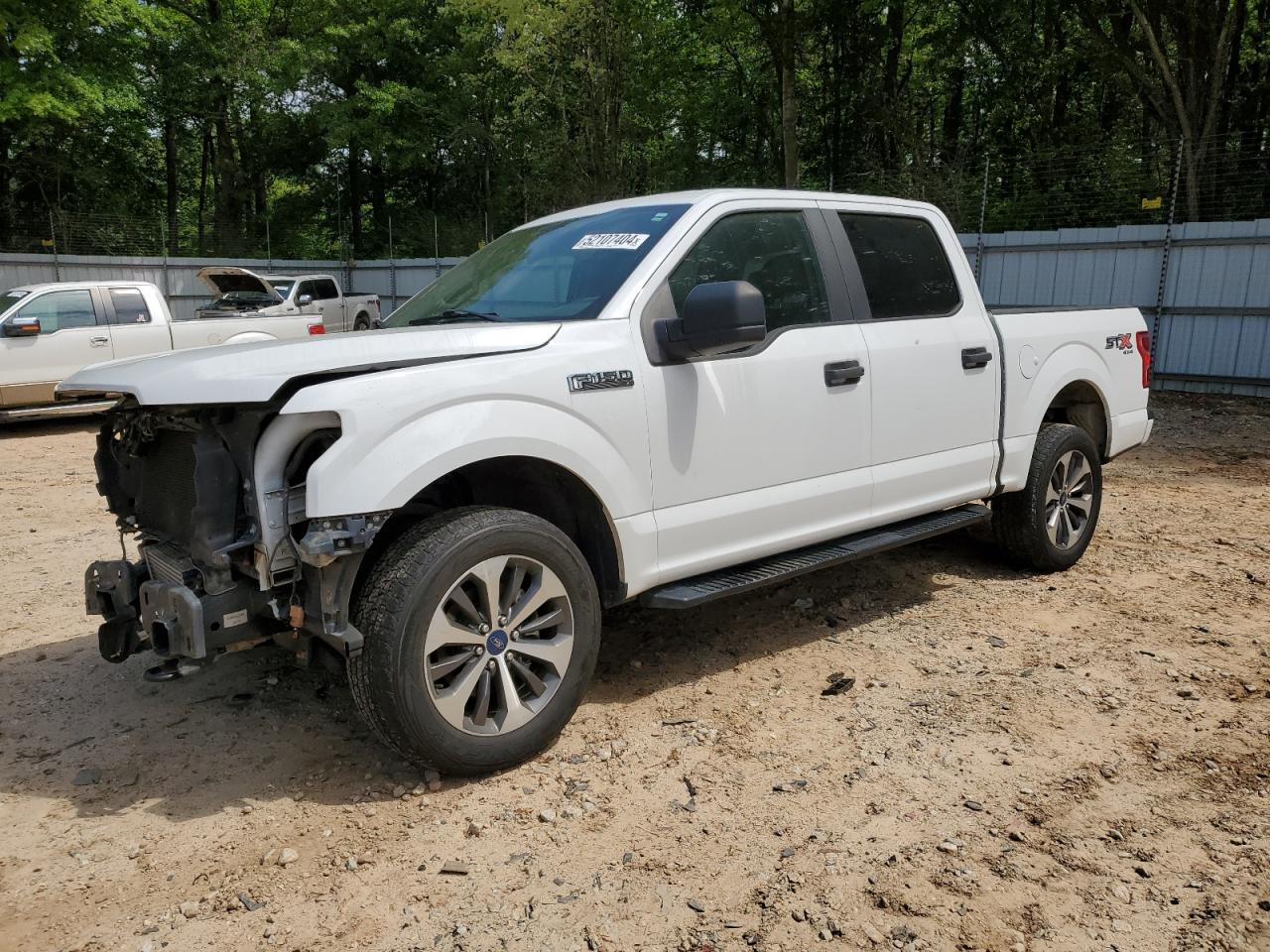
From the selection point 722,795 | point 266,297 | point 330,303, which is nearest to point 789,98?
point 330,303

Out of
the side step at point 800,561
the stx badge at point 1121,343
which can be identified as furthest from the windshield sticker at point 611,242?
the stx badge at point 1121,343

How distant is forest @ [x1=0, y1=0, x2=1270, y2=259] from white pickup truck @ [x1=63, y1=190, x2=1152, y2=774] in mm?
11062

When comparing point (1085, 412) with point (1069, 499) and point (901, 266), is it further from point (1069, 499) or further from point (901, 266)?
point (901, 266)

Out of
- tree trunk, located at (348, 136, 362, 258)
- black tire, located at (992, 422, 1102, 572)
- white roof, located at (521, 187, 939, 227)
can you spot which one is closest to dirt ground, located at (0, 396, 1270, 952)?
black tire, located at (992, 422, 1102, 572)

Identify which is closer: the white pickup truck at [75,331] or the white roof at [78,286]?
the white pickup truck at [75,331]

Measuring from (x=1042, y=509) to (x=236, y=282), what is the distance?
47.1 feet

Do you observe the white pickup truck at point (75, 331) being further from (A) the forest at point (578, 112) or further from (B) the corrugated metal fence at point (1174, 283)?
(B) the corrugated metal fence at point (1174, 283)

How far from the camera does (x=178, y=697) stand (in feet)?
13.1

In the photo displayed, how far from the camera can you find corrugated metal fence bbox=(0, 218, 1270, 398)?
12.5 metres

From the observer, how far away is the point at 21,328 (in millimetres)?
10836

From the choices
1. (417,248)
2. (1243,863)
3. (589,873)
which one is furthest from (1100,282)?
(417,248)

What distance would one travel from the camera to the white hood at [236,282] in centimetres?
1538

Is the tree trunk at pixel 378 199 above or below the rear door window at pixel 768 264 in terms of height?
above

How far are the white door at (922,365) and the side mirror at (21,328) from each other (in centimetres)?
1026
